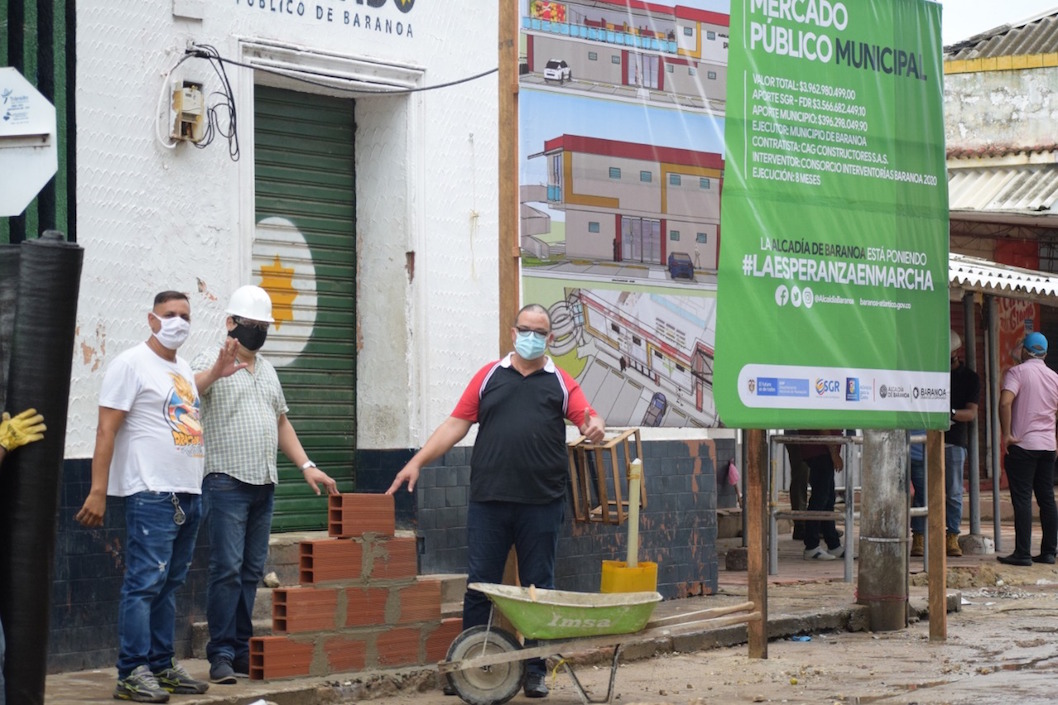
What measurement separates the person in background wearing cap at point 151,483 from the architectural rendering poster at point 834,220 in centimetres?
313

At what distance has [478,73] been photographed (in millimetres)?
11016

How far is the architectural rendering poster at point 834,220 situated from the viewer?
9.47 m

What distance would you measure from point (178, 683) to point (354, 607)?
1145 mm

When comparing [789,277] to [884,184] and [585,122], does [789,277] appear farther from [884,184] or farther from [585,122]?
[585,122]

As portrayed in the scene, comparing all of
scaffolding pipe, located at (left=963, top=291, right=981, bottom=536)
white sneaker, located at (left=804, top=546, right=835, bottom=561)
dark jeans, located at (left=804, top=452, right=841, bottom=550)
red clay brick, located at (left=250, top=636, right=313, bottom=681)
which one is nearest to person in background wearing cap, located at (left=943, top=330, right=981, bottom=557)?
scaffolding pipe, located at (left=963, top=291, right=981, bottom=536)

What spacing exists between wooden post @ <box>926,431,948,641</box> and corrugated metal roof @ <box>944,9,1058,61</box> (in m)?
15.0

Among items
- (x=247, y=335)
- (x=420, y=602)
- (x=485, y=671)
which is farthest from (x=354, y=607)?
(x=247, y=335)

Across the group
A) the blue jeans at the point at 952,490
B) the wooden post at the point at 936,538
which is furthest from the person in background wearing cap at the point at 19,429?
the blue jeans at the point at 952,490

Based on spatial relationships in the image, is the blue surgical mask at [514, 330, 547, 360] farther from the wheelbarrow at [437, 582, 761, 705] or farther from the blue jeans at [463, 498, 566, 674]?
the wheelbarrow at [437, 582, 761, 705]

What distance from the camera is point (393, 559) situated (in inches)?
347

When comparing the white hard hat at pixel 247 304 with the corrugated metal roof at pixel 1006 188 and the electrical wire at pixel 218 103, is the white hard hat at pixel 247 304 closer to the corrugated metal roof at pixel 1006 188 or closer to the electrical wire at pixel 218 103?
the electrical wire at pixel 218 103

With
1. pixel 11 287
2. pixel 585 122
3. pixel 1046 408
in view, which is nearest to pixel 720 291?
pixel 585 122

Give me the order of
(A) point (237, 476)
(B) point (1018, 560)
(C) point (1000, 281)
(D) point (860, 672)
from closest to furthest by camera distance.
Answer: (A) point (237, 476) → (D) point (860, 672) → (B) point (1018, 560) → (C) point (1000, 281)

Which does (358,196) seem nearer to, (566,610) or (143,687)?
(566,610)
